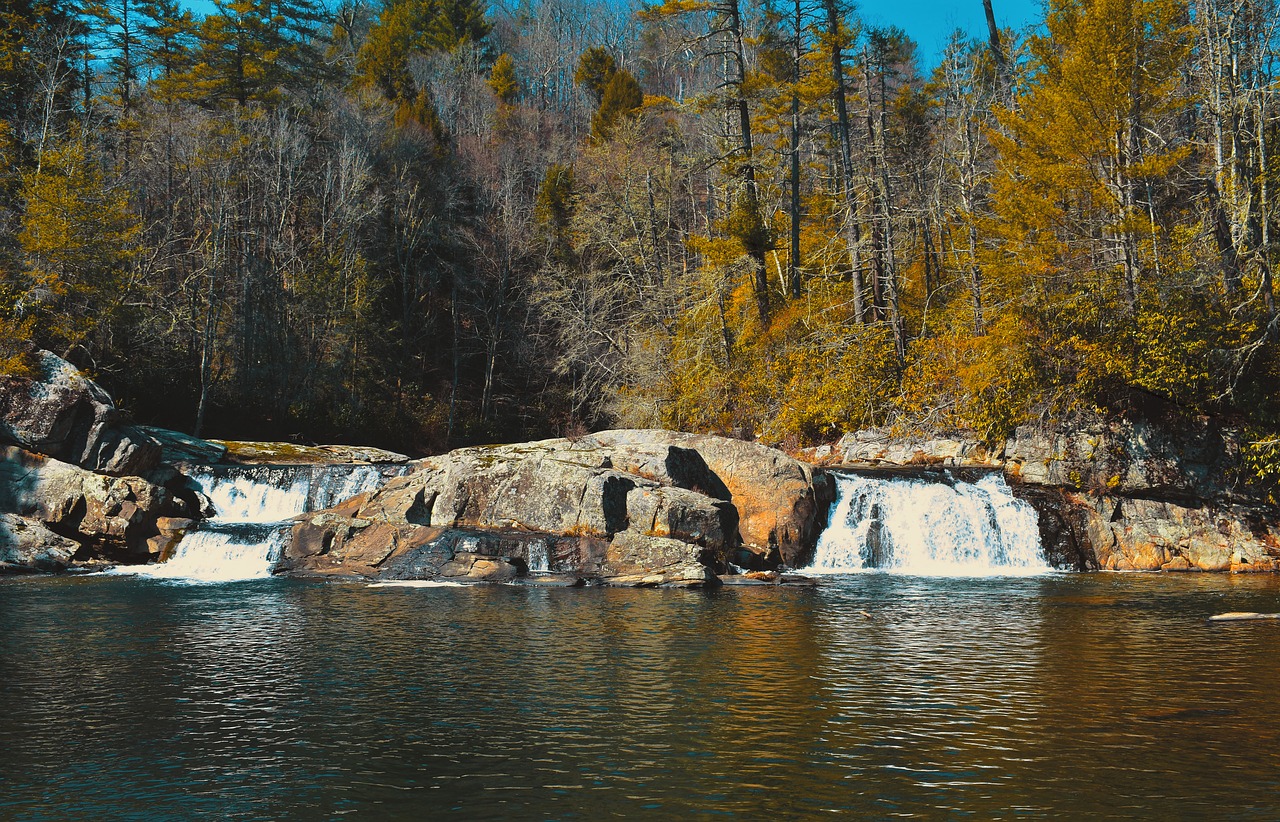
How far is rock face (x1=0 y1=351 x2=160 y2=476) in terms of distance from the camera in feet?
69.5

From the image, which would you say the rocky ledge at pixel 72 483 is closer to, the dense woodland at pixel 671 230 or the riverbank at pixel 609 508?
the riverbank at pixel 609 508

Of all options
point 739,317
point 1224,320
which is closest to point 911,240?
point 739,317

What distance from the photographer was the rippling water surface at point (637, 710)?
6777 mm

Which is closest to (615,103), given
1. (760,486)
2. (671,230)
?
(671,230)

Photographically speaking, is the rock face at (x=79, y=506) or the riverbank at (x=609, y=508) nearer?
the riverbank at (x=609, y=508)

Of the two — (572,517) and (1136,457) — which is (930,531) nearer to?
(1136,457)

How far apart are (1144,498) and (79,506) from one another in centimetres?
2331

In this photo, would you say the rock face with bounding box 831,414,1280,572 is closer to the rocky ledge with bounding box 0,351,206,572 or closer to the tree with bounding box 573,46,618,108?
the rocky ledge with bounding box 0,351,206,572

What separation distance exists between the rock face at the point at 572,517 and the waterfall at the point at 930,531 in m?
0.87

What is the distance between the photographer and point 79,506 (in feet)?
67.2

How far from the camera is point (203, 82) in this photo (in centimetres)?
4016

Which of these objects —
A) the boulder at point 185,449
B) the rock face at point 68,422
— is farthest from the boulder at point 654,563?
the boulder at point 185,449

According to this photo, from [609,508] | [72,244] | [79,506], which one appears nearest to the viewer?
[609,508]

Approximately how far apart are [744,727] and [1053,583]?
38.5 ft
